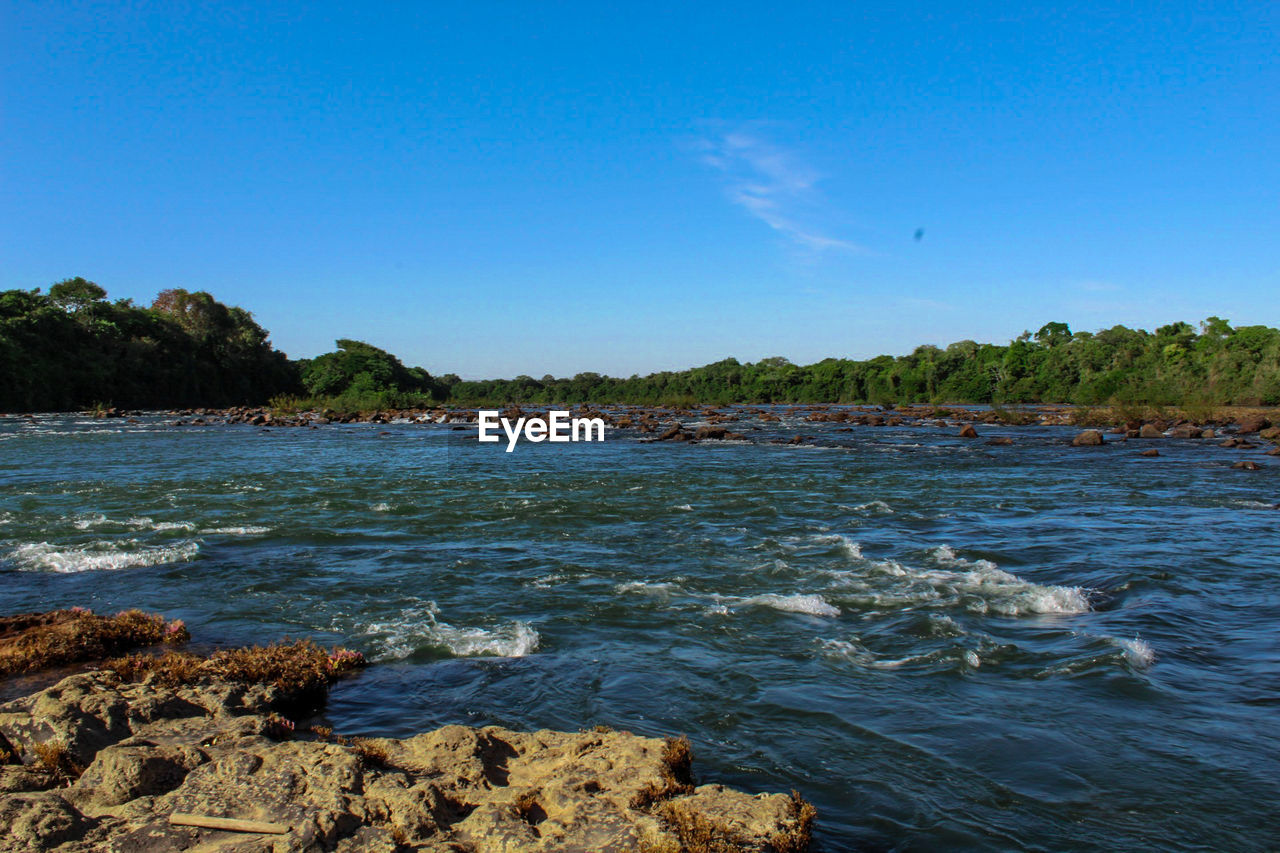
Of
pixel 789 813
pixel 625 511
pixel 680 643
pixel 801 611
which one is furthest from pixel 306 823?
pixel 625 511

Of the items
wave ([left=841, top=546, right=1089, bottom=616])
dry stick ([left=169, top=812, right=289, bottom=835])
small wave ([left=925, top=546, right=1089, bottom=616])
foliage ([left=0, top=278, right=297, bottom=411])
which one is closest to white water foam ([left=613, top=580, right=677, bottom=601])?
wave ([left=841, top=546, right=1089, bottom=616])

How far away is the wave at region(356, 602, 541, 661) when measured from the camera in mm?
7648

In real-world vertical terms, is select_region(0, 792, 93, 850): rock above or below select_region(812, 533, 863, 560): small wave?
above

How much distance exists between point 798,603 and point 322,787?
627 cm

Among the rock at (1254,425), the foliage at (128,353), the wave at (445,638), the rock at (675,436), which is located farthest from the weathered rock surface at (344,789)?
the foliage at (128,353)

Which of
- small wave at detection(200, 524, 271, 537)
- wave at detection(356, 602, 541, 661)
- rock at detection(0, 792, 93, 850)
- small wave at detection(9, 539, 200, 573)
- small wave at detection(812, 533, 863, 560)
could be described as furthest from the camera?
small wave at detection(200, 524, 271, 537)

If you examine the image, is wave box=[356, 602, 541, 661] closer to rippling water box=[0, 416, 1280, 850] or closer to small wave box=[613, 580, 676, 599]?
rippling water box=[0, 416, 1280, 850]

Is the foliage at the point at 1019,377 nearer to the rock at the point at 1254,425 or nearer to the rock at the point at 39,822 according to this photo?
the rock at the point at 1254,425

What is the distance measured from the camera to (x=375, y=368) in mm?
102125

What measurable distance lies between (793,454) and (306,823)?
28.4 m

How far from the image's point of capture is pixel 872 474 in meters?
24.1

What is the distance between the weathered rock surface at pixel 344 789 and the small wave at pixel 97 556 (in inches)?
274

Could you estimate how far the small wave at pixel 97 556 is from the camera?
11.5m

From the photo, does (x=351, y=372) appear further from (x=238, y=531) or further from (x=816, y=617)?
(x=816, y=617)
